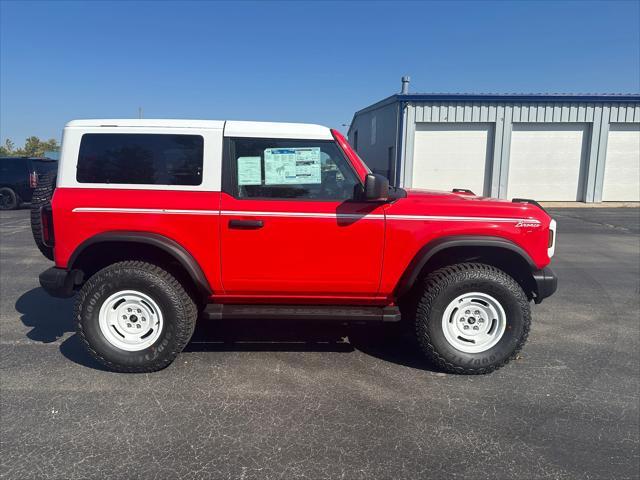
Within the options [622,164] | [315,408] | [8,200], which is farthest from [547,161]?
[8,200]

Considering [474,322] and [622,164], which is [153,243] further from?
[622,164]

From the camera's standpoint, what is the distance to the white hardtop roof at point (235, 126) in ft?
12.0

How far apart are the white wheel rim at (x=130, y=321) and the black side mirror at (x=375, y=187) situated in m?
1.91

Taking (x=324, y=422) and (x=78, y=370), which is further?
(x=78, y=370)

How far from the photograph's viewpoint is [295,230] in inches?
141

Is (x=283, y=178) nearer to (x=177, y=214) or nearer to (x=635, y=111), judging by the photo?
(x=177, y=214)

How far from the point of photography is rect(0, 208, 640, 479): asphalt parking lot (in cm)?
Result: 258

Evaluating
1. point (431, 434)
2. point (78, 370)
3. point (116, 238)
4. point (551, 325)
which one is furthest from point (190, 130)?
point (551, 325)

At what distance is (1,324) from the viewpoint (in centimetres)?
472

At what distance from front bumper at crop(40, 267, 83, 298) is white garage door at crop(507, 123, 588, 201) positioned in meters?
19.2

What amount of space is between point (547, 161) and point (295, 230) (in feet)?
63.4

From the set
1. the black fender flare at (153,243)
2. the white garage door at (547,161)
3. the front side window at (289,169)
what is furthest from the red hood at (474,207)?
the white garage door at (547,161)

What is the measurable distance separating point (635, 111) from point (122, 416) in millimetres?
22686

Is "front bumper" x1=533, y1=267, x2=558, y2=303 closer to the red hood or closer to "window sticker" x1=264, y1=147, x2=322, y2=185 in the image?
the red hood
